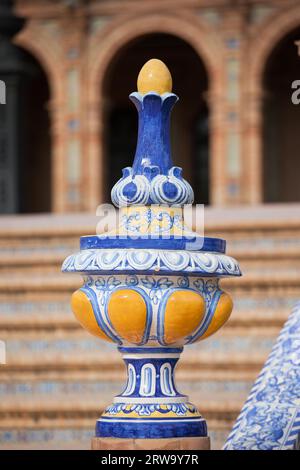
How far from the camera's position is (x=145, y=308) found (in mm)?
5836

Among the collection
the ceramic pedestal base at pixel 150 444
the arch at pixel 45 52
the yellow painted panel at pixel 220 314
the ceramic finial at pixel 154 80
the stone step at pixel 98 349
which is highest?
the arch at pixel 45 52

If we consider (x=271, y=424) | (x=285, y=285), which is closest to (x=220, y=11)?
(x=285, y=285)

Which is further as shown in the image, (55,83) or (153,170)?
(55,83)

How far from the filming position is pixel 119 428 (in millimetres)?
5902

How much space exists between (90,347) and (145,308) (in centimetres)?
475

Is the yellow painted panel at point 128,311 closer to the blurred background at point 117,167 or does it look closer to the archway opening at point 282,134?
the blurred background at point 117,167

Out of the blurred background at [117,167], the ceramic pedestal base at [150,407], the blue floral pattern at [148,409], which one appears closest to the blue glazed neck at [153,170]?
the ceramic pedestal base at [150,407]

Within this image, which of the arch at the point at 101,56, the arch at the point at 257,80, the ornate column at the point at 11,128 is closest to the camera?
the ornate column at the point at 11,128

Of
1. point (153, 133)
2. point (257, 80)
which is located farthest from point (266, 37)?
point (153, 133)

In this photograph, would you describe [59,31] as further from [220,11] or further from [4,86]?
[4,86]

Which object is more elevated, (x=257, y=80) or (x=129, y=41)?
(x=129, y=41)

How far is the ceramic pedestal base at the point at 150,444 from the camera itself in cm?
582

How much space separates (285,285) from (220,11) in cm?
919

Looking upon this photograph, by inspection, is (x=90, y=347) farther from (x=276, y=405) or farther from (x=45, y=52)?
(x=45, y=52)
